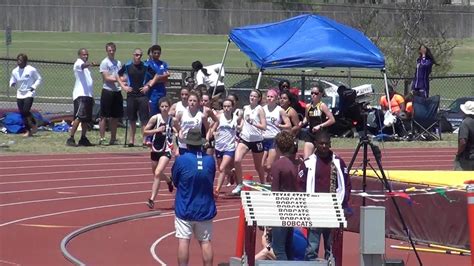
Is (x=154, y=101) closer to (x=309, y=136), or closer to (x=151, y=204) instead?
(x=151, y=204)

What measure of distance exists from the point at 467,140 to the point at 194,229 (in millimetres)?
5320

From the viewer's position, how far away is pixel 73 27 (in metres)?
57.5

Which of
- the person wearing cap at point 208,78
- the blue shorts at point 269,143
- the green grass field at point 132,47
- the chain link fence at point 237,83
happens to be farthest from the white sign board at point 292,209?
the green grass field at point 132,47

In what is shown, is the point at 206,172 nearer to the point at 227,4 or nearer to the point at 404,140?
the point at 404,140

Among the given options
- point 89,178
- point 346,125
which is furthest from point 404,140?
point 89,178

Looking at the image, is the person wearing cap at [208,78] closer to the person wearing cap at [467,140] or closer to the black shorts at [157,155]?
the black shorts at [157,155]

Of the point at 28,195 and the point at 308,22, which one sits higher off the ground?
the point at 308,22

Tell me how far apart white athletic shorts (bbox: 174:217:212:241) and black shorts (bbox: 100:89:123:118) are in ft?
41.1

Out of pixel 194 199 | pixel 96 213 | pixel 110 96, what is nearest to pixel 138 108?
pixel 110 96

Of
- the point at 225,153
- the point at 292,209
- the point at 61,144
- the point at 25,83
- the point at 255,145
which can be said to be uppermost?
the point at 25,83

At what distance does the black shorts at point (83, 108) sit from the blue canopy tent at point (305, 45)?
10.8 ft

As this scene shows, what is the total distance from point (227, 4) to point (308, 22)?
123ft

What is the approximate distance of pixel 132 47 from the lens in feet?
171

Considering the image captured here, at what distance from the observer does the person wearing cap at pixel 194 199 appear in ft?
35.4
